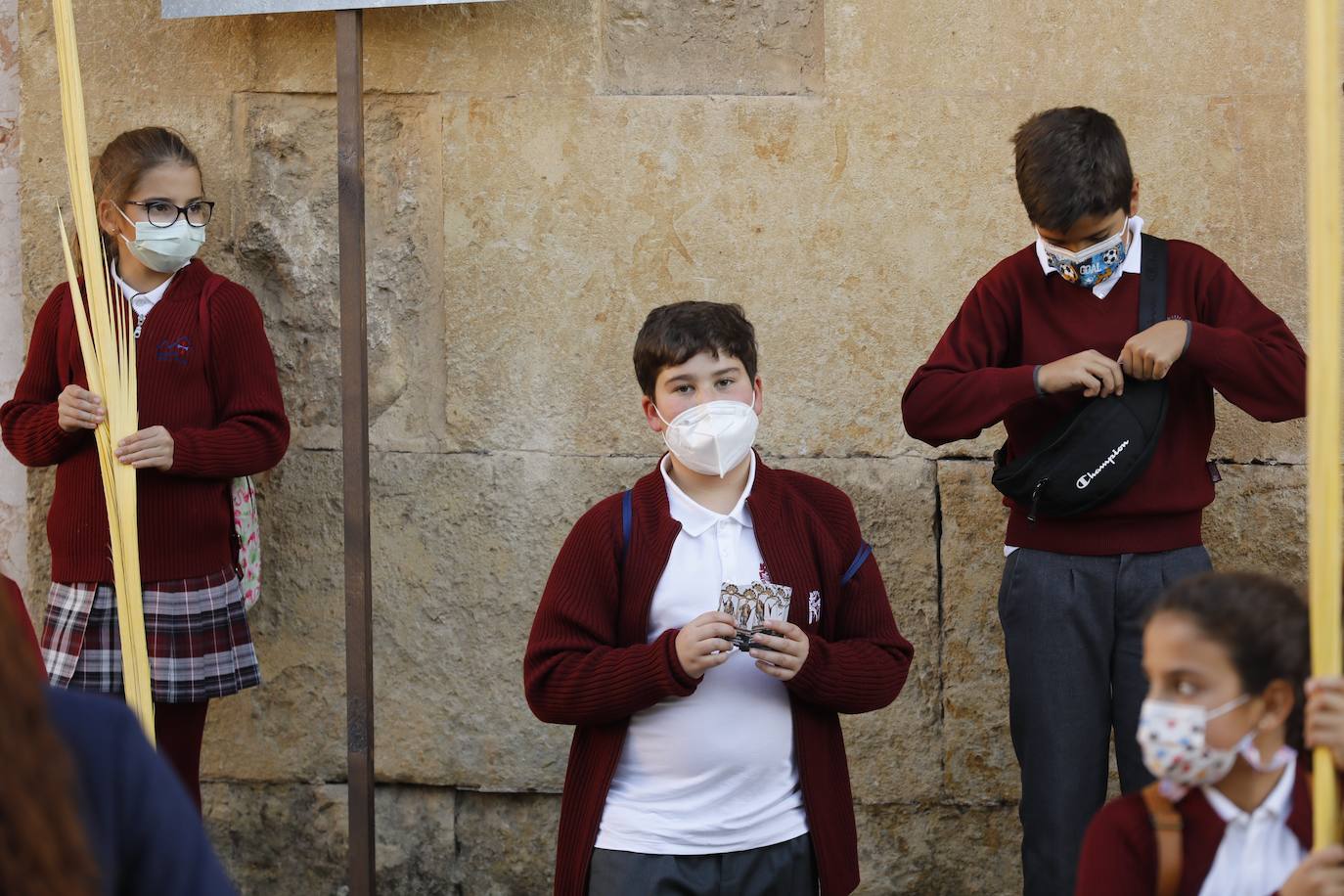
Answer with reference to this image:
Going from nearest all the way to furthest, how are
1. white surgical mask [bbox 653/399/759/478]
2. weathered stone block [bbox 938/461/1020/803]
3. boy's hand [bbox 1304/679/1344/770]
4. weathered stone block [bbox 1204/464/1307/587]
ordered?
1. boy's hand [bbox 1304/679/1344/770]
2. white surgical mask [bbox 653/399/759/478]
3. weathered stone block [bbox 1204/464/1307/587]
4. weathered stone block [bbox 938/461/1020/803]

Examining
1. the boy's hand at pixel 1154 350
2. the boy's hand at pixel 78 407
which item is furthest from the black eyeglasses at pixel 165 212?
the boy's hand at pixel 1154 350

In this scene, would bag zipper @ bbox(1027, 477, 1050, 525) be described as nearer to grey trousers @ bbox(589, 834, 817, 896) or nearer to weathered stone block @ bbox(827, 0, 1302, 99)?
grey trousers @ bbox(589, 834, 817, 896)

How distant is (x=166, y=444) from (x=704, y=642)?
152cm

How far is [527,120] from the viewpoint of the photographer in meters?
4.11

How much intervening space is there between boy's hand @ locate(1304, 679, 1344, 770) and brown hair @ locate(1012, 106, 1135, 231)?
1.47 meters

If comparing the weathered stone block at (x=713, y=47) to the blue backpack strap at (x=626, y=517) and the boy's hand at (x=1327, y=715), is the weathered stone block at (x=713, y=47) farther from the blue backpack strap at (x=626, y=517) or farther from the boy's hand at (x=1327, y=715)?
the boy's hand at (x=1327, y=715)

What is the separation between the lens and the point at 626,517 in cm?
285

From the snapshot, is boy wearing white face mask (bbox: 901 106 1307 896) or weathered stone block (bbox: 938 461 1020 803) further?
weathered stone block (bbox: 938 461 1020 803)

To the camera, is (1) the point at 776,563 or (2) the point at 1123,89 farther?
(2) the point at 1123,89

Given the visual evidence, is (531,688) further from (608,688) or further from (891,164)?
(891,164)

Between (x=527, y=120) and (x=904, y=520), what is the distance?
1460 mm

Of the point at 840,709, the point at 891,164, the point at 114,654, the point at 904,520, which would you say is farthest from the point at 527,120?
the point at 840,709

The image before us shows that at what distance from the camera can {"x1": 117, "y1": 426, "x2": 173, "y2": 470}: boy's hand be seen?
3.37 m

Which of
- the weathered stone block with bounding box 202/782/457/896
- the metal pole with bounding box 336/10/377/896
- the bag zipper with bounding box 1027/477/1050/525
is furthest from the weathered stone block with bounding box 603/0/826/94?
the weathered stone block with bounding box 202/782/457/896
